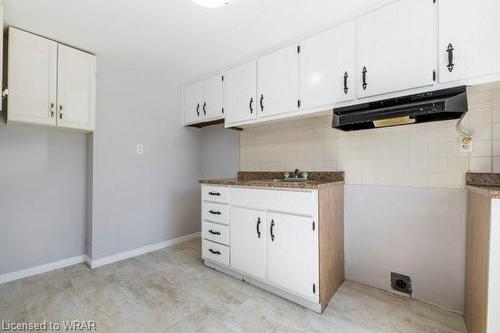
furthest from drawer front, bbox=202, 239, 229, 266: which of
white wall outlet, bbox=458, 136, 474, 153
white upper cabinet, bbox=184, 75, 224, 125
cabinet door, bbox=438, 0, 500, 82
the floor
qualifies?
cabinet door, bbox=438, 0, 500, 82

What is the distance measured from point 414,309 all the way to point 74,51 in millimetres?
3632

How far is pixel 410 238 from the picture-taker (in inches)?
74.5

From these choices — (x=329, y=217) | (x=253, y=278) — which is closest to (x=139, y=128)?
(x=253, y=278)

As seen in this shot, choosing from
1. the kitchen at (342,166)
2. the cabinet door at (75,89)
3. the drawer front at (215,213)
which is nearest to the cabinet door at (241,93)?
the kitchen at (342,166)

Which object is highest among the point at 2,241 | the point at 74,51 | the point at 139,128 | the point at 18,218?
the point at 74,51

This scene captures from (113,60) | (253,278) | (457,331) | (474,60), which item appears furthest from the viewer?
(113,60)

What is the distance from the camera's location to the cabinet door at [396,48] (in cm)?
150

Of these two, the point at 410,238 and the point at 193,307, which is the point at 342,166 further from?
the point at 193,307

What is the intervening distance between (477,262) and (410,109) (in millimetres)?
947

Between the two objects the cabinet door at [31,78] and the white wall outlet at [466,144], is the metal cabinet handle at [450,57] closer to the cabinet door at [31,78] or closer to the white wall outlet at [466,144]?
the white wall outlet at [466,144]

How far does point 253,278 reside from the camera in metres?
2.11

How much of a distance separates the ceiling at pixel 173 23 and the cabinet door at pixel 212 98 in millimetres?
341

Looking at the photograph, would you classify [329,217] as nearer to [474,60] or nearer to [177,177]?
[474,60]

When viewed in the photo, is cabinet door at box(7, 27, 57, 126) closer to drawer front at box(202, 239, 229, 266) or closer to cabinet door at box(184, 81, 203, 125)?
cabinet door at box(184, 81, 203, 125)
